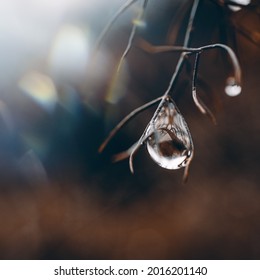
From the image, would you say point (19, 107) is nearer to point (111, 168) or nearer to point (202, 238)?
point (111, 168)

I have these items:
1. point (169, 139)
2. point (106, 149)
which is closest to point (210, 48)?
point (169, 139)

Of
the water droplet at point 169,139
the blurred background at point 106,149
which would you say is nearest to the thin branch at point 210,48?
the water droplet at point 169,139

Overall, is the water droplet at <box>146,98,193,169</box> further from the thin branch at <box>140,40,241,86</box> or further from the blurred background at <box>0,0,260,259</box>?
the blurred background at <box>0,0,260,259</box>

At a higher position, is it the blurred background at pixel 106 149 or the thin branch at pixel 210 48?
the blurred background at pixel 106 149

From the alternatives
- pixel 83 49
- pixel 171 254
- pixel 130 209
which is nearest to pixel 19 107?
pixel 83 49

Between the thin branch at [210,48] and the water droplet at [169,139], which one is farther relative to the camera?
the water droplet at [169,139]

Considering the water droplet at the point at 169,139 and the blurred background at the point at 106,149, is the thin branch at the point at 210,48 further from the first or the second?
the blurred background at the point at 106,149
